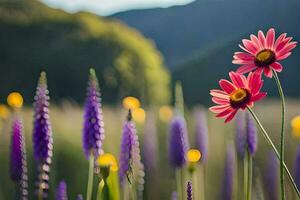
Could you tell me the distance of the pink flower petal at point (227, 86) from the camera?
116cm

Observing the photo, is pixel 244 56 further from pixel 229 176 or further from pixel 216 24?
pixel 216 24

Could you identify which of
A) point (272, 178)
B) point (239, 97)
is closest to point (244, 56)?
point (239, 97)

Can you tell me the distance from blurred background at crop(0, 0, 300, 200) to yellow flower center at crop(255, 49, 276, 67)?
1.11 m

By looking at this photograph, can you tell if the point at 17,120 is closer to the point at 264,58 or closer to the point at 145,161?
the point at 264,58

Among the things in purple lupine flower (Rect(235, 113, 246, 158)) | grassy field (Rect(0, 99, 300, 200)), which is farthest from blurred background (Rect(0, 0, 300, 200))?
purple lupine flower (Rect(235, 113, 246, 158))

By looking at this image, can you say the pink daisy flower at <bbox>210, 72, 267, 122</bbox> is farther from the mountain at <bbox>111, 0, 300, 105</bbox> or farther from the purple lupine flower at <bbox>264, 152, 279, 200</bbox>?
the mountain at <bbox>111, 0, 300, 105</bbox>

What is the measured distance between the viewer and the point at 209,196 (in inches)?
115

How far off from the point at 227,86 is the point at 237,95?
43 millimetres

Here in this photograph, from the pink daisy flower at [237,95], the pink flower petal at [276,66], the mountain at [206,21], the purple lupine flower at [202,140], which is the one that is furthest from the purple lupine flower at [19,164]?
the mountain at [206,21]

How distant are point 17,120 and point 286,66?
3.93m

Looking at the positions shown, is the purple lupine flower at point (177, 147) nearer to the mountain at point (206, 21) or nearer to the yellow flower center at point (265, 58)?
the yellow flower center at point (265, 58)

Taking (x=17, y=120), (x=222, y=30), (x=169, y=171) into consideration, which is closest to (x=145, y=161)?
(x=169, y=171)

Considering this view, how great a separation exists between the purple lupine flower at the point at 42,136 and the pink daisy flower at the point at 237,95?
0.32 metres

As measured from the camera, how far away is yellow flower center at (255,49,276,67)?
1167 mm
